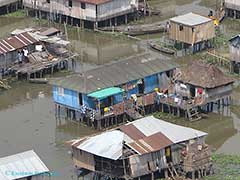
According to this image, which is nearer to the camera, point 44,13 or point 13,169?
point 13,169

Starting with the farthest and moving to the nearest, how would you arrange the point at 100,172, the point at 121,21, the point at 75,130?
1. the point at 121,21
2. the point at 75,130
3. the point at 100,172

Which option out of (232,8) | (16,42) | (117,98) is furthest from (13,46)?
(232,8)

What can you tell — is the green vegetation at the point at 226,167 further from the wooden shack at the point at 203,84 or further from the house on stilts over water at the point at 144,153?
the wooden shack at the point at 203,84

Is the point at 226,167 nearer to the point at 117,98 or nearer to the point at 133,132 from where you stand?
the point at 133,132

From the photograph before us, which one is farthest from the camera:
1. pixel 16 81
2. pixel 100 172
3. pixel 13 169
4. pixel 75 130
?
pixel 16 81

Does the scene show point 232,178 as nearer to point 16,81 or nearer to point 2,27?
point 16,81

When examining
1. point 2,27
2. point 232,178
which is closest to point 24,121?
point 232,178
